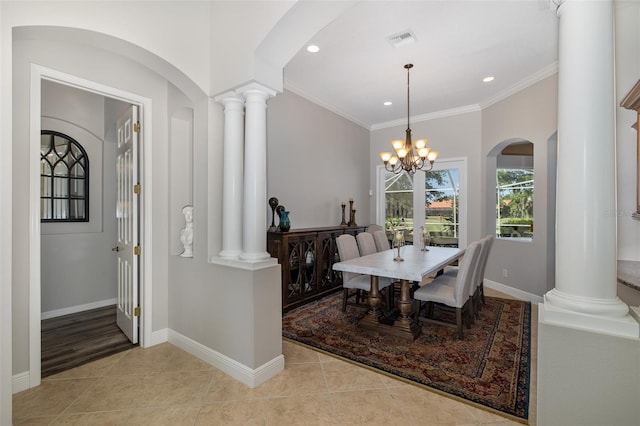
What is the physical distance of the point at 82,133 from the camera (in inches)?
160

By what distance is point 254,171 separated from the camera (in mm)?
2420

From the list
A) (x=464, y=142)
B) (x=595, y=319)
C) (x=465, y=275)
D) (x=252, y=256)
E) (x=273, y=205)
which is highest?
(x=464, y=142)

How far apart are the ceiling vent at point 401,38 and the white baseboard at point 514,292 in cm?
369

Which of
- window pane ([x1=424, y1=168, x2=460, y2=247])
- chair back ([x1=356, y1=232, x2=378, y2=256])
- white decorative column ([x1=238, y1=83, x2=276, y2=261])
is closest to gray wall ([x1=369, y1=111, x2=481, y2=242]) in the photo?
window pane ([x1=424, y1=168, x2=460, y2=247])

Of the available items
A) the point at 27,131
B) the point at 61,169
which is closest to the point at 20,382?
the point at 27,131

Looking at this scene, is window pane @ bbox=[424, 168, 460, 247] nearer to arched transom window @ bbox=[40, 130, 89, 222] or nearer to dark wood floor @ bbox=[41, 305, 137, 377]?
dark wood floor @ bbox=[41, 305, 137, 377]

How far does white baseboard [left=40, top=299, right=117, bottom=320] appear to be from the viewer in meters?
3.73

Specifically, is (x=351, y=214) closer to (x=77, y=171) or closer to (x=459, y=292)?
(x=459, y=292)

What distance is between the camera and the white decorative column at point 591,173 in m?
1.36

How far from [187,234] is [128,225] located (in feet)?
2.23

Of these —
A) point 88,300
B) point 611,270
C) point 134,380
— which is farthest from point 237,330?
point 88,300

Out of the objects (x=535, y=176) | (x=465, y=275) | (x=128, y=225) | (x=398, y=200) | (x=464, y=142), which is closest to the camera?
(x=465, y=275)

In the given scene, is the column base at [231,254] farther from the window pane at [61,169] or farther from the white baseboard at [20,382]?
the window pane at [61,169]

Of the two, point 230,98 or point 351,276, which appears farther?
point 351,276
